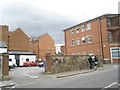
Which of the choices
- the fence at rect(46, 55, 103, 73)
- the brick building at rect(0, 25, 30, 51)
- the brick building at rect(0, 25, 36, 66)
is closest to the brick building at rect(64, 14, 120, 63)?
the fence at rect(46, 55, 103, 73)

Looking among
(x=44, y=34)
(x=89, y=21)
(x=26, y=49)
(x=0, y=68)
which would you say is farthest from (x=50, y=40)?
(x=0, y=68)

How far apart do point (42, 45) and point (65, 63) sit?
1746 inches

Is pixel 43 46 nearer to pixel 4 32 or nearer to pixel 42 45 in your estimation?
pixel 42 45

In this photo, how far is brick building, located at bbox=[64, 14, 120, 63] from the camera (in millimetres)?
31891

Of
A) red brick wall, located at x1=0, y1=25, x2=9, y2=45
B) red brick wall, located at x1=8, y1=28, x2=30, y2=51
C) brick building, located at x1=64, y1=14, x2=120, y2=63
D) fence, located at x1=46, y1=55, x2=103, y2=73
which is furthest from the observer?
red brick wall, located at x1=8, y1=28, x2=30, y2=51

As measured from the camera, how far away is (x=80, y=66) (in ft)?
68.6

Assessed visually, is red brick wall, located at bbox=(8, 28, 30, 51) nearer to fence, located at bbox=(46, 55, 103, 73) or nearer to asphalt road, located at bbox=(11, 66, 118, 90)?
fence, located at bbox=(46, 55, 103, 73)

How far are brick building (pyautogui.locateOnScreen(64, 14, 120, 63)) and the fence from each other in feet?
39.6

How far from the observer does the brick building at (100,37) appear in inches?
1256

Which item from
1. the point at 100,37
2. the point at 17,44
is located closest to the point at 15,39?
the point at 17,44

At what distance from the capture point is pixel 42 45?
206ft

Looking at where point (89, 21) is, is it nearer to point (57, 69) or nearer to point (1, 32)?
point (57, 69)

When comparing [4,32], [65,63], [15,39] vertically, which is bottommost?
[65,63]

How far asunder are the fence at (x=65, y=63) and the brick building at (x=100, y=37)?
12.1m
